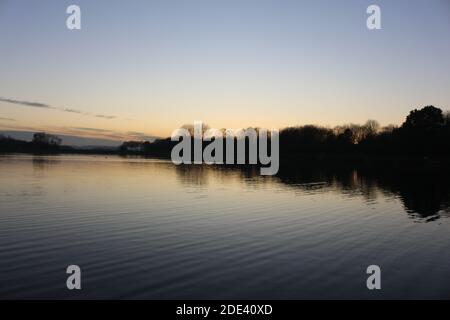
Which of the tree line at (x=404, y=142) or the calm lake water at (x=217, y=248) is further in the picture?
the tree line at (x=404, y=142)

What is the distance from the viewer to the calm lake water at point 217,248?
1098cm

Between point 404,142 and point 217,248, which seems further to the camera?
point 404,142

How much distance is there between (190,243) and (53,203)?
1488cm

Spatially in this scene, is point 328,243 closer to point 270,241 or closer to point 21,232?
point 270,241

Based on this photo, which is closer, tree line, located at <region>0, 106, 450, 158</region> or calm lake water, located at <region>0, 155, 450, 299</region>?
calm lake water, located at <region>0, 155, 450, 299</region>

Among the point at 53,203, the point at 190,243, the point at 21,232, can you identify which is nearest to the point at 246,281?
the point at 190,243

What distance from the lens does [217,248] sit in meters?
15.4

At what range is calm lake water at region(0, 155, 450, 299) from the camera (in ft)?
36.0

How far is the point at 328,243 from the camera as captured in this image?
17.0 meters

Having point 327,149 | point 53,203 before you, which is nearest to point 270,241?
point 53,203

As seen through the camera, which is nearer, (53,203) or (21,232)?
(21,232)

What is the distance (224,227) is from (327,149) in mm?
136908
